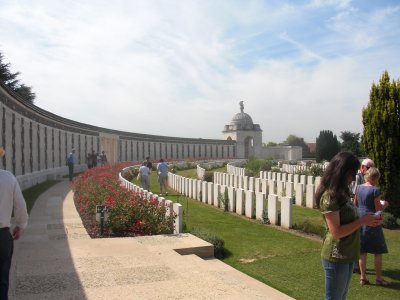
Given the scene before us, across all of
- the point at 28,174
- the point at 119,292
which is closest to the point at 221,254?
the point at 119,292

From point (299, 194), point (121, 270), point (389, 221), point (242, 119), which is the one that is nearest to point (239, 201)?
point (299, 194)

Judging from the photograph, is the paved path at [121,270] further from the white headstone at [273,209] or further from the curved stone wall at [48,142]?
the curved stone wall at [48,142]

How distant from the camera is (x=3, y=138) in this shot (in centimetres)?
1466

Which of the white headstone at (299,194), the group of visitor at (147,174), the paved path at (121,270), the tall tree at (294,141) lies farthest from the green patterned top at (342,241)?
the tall tree at (294,141)

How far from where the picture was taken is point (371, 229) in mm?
5938

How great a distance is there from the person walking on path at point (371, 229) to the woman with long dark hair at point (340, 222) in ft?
7.54

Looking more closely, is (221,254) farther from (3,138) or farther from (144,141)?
(144,141)

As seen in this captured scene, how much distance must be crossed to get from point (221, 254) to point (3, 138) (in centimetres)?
1061

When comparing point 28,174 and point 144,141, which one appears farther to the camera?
point 144,141

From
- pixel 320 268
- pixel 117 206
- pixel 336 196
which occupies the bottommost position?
pixel 320 268

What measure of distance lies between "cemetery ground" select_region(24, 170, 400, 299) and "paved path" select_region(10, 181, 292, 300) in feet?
1.55

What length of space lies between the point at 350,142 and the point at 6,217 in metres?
38.3

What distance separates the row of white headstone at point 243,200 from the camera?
32.7 feet

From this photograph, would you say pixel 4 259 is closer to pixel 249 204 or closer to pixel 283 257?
pixel 283 257
